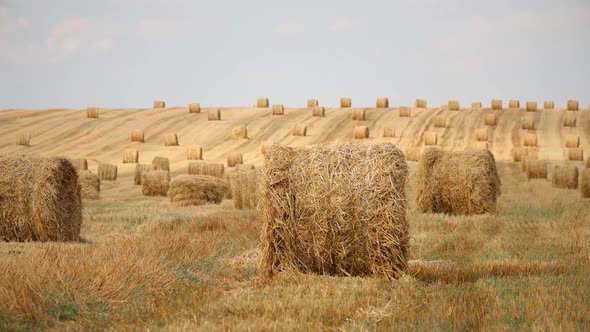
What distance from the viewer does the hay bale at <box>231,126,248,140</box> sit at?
138ft

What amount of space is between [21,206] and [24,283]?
531 centimetres

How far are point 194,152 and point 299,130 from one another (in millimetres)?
6513

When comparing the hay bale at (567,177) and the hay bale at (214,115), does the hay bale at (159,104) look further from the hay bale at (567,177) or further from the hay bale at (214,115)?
the hay bale at (567,177)

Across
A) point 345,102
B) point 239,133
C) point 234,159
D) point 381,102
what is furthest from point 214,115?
point 234,159

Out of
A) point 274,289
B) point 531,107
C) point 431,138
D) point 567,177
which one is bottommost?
point 567,177

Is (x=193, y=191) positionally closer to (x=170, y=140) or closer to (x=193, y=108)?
(x=170, y=140)

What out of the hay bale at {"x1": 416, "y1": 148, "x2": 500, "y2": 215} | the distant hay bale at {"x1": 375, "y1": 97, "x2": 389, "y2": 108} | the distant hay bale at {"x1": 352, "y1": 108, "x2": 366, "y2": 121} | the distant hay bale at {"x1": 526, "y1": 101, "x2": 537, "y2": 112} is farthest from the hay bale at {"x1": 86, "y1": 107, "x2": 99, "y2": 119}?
the hay bale at {"x1": 416, "y1": 148, "x2": 500, "y2": 215}

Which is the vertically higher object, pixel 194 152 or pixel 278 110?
pixel 278 110

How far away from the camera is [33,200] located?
11.7 m

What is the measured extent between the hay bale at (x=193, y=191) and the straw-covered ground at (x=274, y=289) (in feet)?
26.7

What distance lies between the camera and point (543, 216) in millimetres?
15766

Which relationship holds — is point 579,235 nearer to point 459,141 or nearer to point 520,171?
point 520,171

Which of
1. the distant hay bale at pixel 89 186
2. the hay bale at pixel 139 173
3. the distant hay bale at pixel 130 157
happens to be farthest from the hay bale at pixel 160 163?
the distant hay bale at pixel 89 186

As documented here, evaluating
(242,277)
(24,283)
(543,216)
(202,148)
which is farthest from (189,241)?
(202,148)
